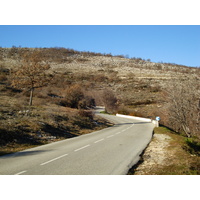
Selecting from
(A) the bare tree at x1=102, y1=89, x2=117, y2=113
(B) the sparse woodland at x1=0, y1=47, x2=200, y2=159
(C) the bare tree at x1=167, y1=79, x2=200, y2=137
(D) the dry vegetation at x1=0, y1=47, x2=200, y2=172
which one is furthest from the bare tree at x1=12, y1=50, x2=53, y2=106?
(A) the bare tree at x1=102, y1=89, x2=117, y2=113

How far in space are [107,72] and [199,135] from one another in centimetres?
10357

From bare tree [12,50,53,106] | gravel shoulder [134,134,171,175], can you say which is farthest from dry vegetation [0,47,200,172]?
gravel shoulder [134,134,171,175]

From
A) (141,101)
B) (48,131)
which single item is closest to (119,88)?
(141,101)

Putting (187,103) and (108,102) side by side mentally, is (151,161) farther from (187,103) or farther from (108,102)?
(108,102)

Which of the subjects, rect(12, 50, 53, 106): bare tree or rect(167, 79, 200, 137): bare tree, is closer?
rect(167, 79, 200, 137): bare tree

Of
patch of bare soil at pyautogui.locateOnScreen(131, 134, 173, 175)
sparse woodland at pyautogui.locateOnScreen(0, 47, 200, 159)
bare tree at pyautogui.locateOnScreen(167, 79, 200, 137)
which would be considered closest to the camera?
patch of bare soil at pyautogui.locateOnScreen(131, 134, 173, 175)

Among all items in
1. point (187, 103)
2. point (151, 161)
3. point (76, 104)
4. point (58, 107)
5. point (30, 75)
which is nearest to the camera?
point (151, 161)

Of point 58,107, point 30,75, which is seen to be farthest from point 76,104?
point 30,75

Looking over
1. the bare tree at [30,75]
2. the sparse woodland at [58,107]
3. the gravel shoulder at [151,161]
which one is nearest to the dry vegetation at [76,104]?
the sparse woodland at [58,107]

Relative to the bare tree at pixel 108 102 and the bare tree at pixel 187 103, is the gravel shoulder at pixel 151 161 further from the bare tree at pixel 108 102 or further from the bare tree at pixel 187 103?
the bare tree at pixel 108 102

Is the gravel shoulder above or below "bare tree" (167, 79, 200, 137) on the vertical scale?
below

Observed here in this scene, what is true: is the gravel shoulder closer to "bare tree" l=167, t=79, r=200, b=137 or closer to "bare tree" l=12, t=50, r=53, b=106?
"bare tree" l=167, t=79, r=200, b=137

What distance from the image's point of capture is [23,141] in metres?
13.2

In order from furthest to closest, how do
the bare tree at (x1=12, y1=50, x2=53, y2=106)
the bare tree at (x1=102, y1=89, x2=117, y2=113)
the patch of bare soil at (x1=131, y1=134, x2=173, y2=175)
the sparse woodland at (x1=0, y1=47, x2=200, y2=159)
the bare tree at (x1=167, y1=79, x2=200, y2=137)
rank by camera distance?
the bare tree at (x1=102, y1=89, x2=117, y2=113), the bare tree at (x1=12, y1=50, x2=53, y2=106), the bare tree at (x1=167, y1=79, x2=200, y2=137), the sparse woodland at (x1=0, y1=47, x2=200, y2=159), the patch of bare soil at (x1=131, y1=134, x2=173, y2=175)
